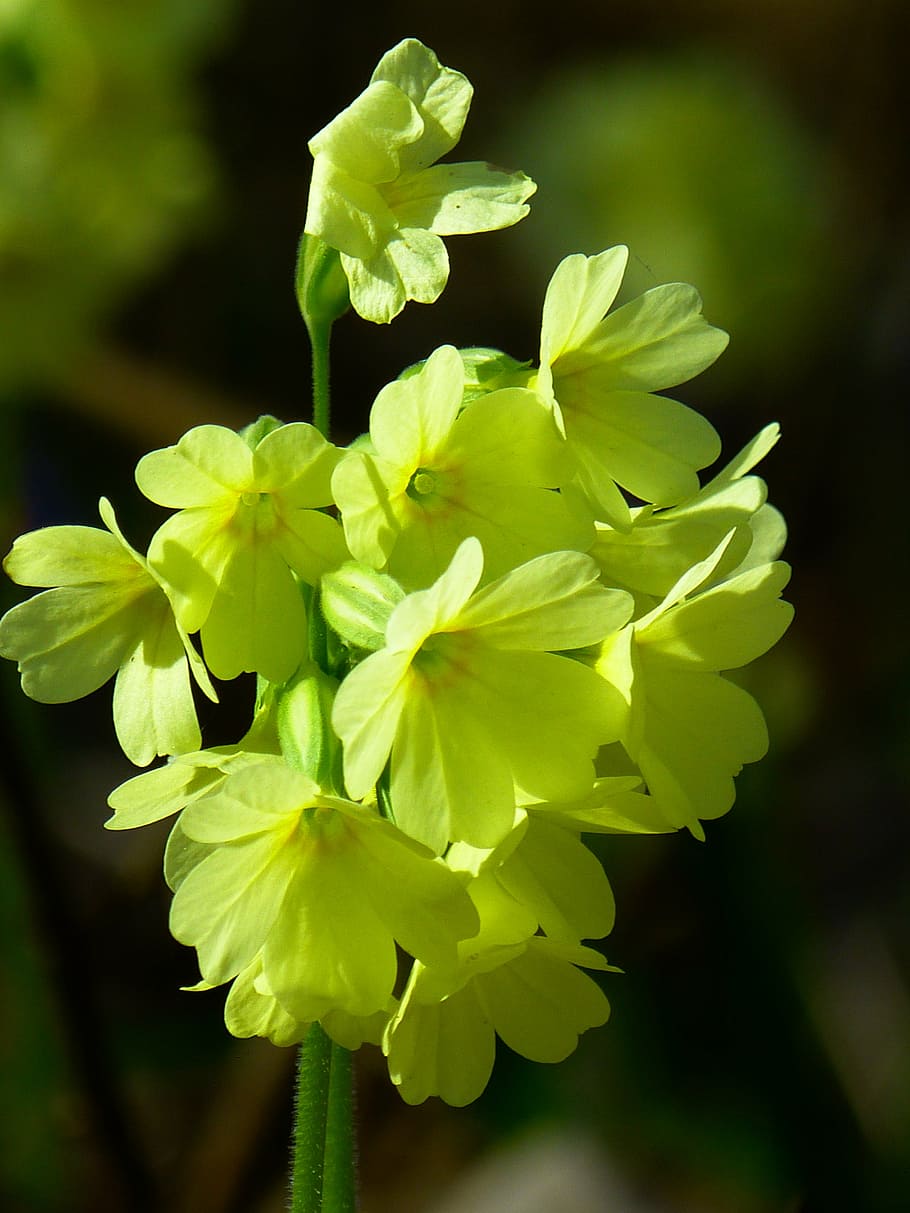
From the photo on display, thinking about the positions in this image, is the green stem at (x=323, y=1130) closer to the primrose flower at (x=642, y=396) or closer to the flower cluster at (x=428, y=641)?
the flower cluster at (x=428, y=641)

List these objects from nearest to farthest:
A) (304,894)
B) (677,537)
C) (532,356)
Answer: (304,894) → (677,537) → (532,356)

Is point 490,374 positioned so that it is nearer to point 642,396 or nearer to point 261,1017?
point 642,396

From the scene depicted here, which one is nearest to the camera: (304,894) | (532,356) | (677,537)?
(304,894)

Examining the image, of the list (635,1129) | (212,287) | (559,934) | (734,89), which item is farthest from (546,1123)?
(734,89)

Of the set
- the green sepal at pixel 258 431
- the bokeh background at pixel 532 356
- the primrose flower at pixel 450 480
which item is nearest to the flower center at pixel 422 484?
the primrose flower at pixel 450 480

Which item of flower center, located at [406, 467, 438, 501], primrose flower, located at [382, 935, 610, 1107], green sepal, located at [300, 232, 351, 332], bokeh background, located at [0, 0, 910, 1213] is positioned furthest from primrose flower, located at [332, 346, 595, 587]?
bokeh background, located at [0, 0, 910, 1213]

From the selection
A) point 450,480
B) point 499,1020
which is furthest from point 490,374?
point 499,1020
